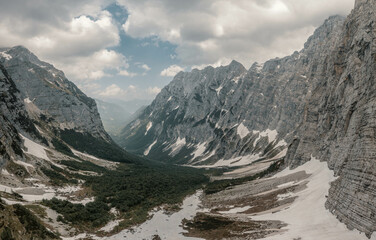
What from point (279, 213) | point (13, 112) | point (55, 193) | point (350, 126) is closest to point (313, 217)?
point (279, 213)

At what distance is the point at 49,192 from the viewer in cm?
9225

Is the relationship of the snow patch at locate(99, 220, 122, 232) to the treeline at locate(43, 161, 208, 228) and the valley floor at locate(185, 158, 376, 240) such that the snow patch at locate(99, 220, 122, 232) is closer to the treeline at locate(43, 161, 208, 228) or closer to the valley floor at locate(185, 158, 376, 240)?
the treeline at locate(43, 161, 208, 228)

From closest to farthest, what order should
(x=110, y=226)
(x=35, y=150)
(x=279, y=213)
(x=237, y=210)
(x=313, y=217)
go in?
(x=313, y=217) → (x=279, y=213) → (x=110, y=226) → (x=237, y=210) → (x=35, y=150)

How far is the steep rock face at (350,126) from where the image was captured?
4444cm

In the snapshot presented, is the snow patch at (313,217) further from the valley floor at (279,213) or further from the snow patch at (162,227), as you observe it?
the snow patch at (162,227)

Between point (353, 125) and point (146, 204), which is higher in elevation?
point (353, 125)

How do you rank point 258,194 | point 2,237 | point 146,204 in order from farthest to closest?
point 146,204
point 258,194
point 2,237

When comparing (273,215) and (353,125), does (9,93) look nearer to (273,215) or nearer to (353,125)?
(273,215)

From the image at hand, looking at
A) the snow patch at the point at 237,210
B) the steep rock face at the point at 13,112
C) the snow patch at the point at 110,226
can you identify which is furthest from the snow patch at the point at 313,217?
the steep rock face at the point at 13,112

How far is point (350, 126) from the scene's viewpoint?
64.8 meters

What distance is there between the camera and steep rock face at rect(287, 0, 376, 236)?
4444 cm

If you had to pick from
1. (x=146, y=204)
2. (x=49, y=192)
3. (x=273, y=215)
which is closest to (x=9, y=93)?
(x=49, y=192)

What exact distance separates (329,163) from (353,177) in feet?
101

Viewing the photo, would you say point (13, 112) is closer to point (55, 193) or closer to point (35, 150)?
point (35, 150)
